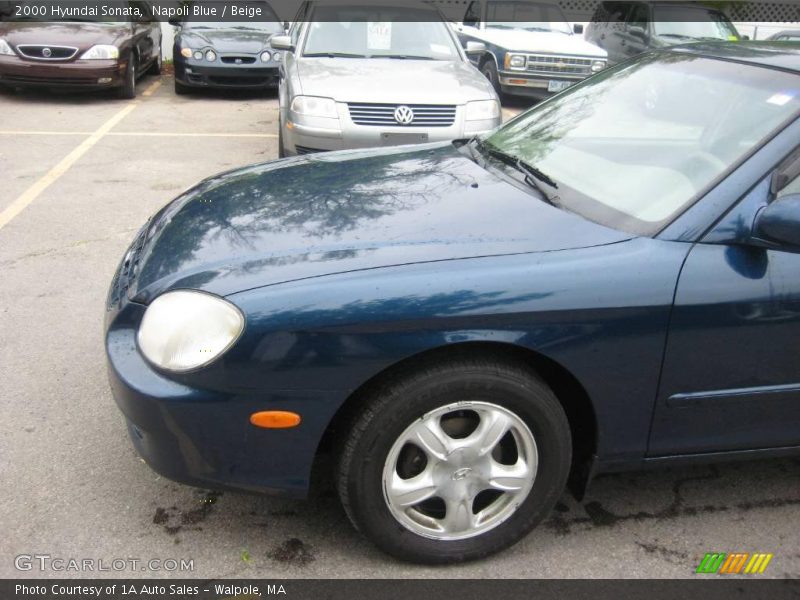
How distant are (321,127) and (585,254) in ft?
13.4

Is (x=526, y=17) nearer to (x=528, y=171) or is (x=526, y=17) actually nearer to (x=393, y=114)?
(x=393, y=114)

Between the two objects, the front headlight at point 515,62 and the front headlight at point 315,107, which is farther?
the front headlight at point 515,62

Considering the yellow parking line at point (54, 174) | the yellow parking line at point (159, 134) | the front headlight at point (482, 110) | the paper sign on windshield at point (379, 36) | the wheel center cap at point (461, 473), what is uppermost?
the paper sign on windshield at point (379, 36)

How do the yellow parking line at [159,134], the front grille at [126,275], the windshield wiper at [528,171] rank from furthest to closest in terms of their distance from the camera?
the yellow parking line at [159,134], the windshield wiper at [528,171], the front grille at [126,275]

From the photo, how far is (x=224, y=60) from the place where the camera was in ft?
35.7

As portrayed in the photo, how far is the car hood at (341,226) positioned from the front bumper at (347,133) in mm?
2827

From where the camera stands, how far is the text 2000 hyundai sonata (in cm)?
216

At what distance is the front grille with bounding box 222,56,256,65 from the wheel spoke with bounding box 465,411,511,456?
965cm

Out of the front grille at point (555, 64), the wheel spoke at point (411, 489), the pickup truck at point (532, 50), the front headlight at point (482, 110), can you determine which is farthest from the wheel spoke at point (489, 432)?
the front grille at point (555, 64)

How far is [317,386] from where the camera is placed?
7.10 ft

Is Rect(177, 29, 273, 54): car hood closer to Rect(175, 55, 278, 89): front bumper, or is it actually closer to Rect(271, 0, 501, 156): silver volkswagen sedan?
Rect(175, 55, 278, 89): front bumper

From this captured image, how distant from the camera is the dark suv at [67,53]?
987 cm

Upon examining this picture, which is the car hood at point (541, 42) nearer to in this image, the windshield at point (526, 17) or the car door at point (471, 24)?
the windshield at point (526, 17)
